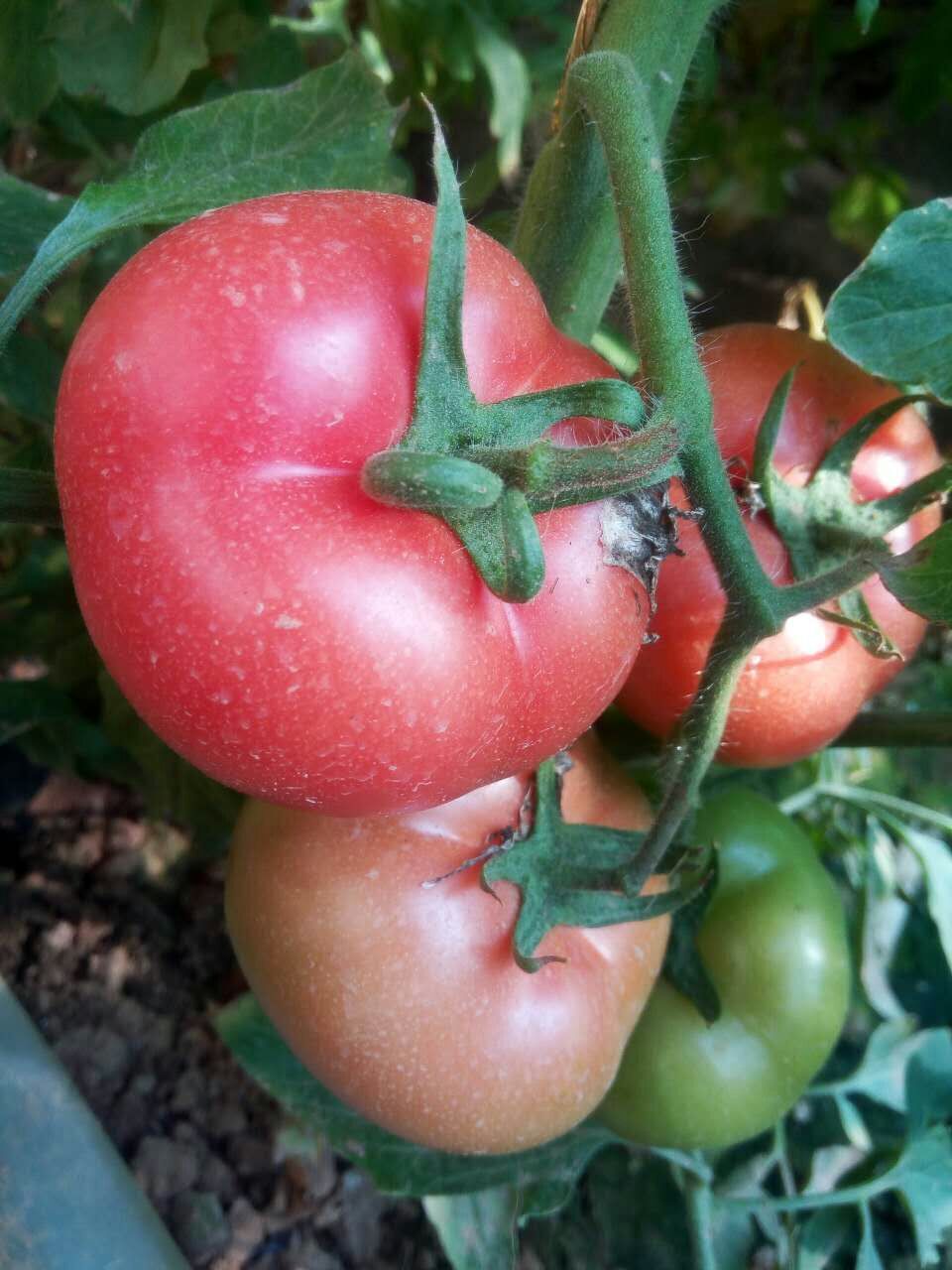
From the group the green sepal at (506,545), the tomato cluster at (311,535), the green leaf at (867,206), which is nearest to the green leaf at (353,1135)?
the tomato cluster at (311,535)

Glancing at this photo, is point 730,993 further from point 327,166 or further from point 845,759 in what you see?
point 327,166

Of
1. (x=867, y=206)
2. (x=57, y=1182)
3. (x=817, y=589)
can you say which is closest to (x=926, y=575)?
(x=817, y=589)

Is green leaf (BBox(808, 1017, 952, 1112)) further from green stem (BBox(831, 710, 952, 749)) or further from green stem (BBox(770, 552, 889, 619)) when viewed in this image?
green stem (BBox(770, 552, 889, 619))

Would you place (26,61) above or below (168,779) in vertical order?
above

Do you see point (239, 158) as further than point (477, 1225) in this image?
No

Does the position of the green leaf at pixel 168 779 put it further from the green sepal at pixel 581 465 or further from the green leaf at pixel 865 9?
the green leaf at pixel 865 9

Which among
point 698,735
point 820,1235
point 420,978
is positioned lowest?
point 820,1235

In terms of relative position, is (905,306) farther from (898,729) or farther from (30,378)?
(30,378)
